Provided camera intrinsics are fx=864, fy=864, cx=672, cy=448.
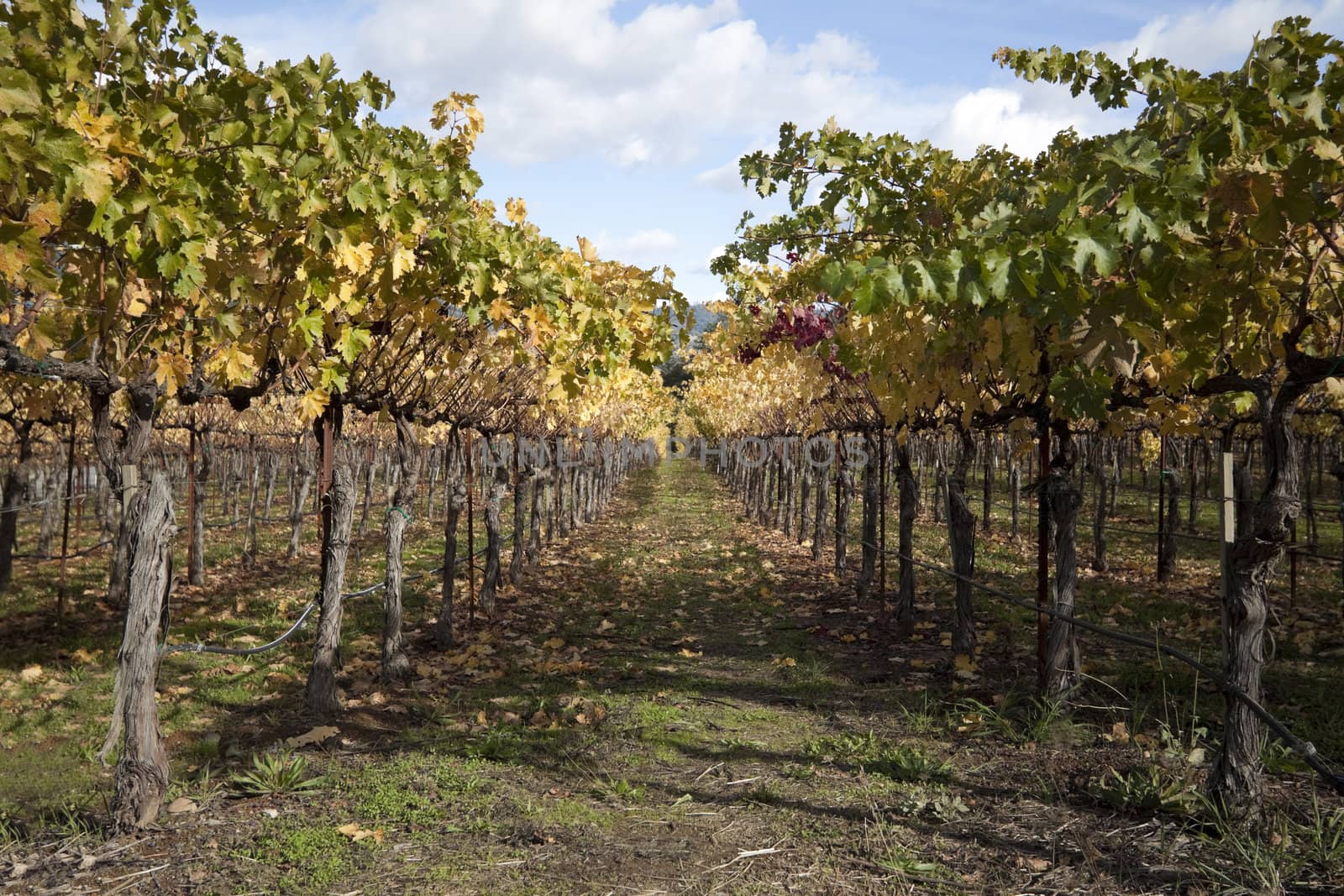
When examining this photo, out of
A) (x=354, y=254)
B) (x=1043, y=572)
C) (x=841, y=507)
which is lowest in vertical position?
(x=841, y=507)

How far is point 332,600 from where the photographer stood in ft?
22.4

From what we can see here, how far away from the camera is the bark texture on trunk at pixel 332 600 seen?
6.74m

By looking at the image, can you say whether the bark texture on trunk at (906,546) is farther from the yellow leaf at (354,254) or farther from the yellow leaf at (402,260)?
the yellow leaf at (354,254)

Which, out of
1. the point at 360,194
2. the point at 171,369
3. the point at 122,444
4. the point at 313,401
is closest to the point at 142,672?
the point at 171,369

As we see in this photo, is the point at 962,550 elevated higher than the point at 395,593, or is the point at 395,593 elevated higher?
the point at 962,550

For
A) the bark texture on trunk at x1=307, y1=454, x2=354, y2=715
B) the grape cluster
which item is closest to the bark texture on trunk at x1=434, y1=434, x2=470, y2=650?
the bark texture on trunk at x1=307, y1=454, x2=354, y2=715

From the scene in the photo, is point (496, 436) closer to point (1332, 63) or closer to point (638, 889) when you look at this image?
point (638, 889)

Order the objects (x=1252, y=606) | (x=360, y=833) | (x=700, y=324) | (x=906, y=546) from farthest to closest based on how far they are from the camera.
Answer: (x=700, y=324) < (x=906, y=546) < (x=360, y=833) < (x=1252, y=606)

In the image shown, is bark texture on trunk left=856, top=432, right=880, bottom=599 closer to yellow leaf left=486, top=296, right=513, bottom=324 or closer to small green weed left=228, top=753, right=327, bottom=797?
yellow leaf left=486, top=296, right=513, bottom=324

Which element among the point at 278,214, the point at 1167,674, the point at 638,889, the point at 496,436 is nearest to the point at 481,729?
the point at 638,889

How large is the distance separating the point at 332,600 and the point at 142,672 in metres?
2.20

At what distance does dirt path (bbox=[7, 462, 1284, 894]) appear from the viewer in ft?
13.4

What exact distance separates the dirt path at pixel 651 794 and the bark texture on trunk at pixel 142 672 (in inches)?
8.6

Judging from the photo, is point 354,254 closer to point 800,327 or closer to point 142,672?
point 142,672
